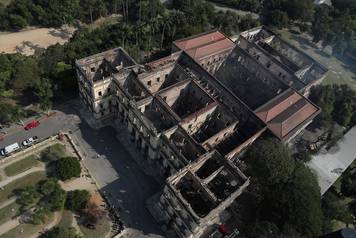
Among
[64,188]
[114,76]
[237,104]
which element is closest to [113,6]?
[114,76]

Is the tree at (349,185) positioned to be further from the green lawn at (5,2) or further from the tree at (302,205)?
the green lawn at (5,2)

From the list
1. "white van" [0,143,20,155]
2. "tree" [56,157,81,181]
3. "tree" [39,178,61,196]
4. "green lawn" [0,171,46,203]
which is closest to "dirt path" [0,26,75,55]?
"white van" [0,143,20,155]

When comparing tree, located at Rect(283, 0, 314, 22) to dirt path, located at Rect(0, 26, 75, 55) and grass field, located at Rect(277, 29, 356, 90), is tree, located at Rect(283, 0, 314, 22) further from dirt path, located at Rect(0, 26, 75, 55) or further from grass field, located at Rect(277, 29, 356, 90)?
dirt path, located at Rect(0, 26, 75, 55)

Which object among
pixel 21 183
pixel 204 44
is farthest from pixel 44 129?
pixel 204 44

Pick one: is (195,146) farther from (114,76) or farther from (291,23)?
(291,23)

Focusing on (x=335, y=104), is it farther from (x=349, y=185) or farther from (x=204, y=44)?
(x=204, y=44)

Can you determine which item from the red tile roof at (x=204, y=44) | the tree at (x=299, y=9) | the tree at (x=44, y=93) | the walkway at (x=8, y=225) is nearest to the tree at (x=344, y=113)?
the red tile roof at (x=204, y=44)

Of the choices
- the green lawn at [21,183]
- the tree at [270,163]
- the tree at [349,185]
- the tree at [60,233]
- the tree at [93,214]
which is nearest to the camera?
the tree at [60,233]
